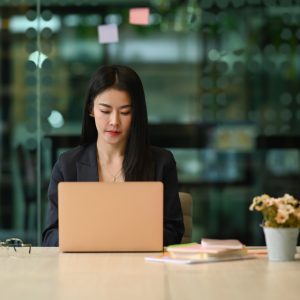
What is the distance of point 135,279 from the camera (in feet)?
8.18

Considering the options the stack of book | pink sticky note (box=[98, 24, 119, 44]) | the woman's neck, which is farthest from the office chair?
pink sticky note (box=[98, 24, 119, 44])

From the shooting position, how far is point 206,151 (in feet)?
17.7

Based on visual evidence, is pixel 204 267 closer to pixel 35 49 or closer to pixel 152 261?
pixel 152 261

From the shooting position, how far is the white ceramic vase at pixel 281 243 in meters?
2.85

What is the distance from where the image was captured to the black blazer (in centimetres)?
342

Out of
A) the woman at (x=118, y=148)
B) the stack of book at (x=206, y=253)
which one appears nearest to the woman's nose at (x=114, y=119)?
the woman at (x=118, y=148)

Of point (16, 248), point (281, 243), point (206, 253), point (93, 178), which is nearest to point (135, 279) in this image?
point (206, 253)

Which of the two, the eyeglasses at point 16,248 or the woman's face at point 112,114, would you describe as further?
the woman's face at point 112,114

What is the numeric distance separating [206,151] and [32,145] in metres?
1.04

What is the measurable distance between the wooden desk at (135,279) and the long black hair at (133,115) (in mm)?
669

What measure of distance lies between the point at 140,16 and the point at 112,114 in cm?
195

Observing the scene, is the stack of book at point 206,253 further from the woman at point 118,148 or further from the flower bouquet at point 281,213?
the woman at point 118,148

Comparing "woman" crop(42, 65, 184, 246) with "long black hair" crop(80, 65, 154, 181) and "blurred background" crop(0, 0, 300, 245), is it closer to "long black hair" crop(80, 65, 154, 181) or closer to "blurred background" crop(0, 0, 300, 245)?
"long black hair" crop(80, 65, 154, 181)

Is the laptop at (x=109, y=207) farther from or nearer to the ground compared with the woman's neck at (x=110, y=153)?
nearer to the ground
